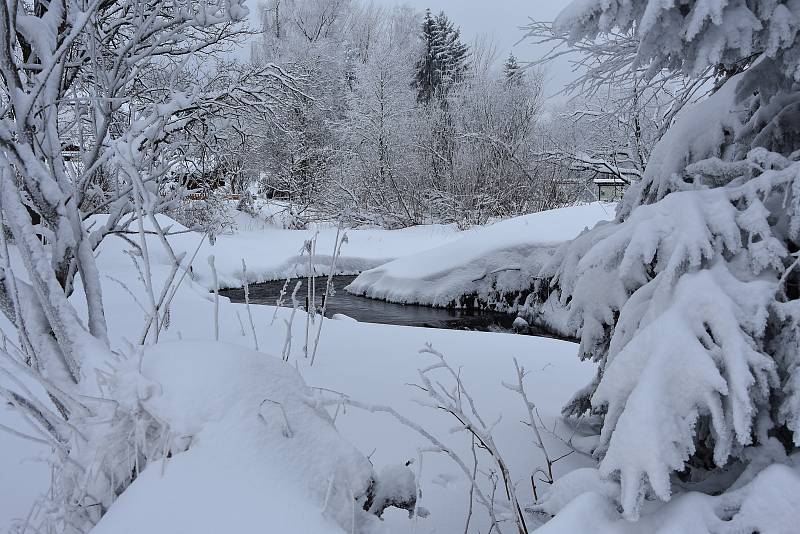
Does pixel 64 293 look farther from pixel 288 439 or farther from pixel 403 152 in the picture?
pixel 403 152

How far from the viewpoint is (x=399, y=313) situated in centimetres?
1024

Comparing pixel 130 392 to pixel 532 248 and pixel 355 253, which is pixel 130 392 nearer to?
pixel 532 248

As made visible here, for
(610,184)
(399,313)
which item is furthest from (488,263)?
(610,184)

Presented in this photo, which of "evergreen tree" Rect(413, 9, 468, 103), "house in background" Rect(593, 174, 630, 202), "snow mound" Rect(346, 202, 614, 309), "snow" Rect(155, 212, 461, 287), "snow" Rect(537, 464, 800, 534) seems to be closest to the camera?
"snow" Rect(537, 464, 800, 534)

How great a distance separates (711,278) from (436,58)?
30344 millimetres

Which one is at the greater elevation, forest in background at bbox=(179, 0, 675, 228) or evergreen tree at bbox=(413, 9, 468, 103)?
evergreen tree at bbox=(413, 9, 468, 103)

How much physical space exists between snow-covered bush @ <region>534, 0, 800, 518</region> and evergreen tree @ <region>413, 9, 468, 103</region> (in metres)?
28.2

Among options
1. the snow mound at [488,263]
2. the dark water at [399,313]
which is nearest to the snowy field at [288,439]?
the dark water at [399,313]

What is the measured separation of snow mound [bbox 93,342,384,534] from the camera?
51.8 inches

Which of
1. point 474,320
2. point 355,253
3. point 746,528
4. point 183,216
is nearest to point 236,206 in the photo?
point 183,216

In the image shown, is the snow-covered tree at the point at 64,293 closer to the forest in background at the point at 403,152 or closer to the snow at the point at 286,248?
the snow at the point at 286,248

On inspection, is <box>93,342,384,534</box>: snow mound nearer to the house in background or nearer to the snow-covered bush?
the snow-covered bush

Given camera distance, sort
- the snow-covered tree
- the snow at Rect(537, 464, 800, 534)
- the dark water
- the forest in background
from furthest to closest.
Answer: the forest in background < the dark water < the snow-covered tree < the snow at Rect(537, 464, 800, 534)

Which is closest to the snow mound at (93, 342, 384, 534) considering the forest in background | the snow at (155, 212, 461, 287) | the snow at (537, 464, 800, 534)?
the snow at (537, 464, 800, 534)
